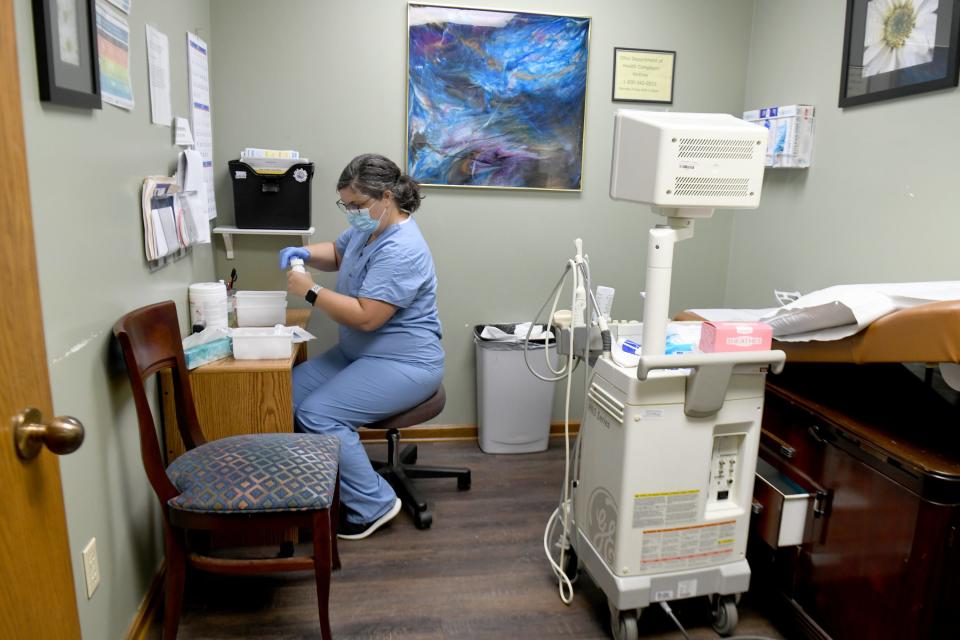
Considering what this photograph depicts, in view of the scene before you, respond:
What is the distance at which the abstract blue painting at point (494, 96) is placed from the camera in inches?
116

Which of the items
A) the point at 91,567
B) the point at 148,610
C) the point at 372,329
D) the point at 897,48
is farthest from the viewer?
the point at 372,329

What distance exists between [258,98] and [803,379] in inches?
94.1

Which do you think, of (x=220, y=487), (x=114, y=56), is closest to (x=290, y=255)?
(x=114, y=56)

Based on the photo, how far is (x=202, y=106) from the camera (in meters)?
2.60

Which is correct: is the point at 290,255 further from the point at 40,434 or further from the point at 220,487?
the point at 40,434

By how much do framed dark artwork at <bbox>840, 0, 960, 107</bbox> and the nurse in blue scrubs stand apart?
1.67 m

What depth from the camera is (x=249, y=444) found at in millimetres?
1888

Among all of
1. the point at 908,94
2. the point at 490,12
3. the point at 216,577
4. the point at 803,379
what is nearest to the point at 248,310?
the point at 216,577

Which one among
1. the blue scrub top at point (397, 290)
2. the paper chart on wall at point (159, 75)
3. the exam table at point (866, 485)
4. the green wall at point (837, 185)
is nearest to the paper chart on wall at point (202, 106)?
the paper chart on wall at point (159, 75)

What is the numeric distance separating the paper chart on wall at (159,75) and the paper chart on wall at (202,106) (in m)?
0.29

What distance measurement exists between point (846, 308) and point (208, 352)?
1807mm

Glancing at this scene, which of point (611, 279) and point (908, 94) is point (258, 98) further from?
point (908, 94)

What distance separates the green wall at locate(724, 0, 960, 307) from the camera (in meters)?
2.13

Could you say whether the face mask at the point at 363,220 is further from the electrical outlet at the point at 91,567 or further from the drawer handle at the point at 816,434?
the drawer handle at the point at 816,434
